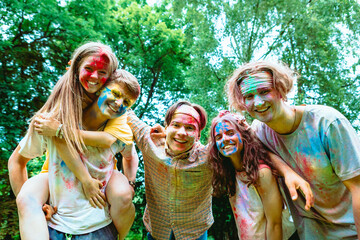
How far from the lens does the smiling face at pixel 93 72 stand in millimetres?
2273

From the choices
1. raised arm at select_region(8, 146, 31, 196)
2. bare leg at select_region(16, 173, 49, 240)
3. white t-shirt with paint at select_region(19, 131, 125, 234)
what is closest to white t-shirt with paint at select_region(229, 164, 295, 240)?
white t-shirt with paint at select_region(19, 131, 125, 234)

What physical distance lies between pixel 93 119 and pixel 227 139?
4.09 feet

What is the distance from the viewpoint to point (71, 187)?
216 cm

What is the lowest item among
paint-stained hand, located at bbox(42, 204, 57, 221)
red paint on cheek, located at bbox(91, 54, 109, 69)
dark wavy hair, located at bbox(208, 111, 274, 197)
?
paint-stained hand, located at bbox(42, 204, 57, 221)

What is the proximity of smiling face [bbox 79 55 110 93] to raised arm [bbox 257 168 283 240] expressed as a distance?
64.5 inches

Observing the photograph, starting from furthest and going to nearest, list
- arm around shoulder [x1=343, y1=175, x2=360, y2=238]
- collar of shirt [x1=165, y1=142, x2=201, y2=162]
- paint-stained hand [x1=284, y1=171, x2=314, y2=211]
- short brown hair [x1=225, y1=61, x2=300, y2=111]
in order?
collar of shirt [x1=165, y1=142, x2=201, y2=162], short brown hair [x1=225, y1=61, x2=300, y2=111], arm around shoulder [x1=343, y1=175, x2=360, y2=238], paint-stained hand [x1=284, y1=171, x2=314, y2=211]

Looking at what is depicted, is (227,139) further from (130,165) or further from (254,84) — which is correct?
(130,165)

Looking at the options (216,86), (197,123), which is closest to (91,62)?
(197,123)

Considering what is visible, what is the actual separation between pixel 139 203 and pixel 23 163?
6975 mm

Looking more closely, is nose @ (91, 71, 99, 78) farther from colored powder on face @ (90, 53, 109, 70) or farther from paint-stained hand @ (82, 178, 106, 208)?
paint-stained hand @ (82, 178, 106, 208)

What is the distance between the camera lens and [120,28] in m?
10.6

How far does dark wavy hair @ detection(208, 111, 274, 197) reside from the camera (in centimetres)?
252

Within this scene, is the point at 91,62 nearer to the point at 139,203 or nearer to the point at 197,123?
the point at 197,123

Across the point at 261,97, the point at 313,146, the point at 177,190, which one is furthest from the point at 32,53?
the point at 313,146
